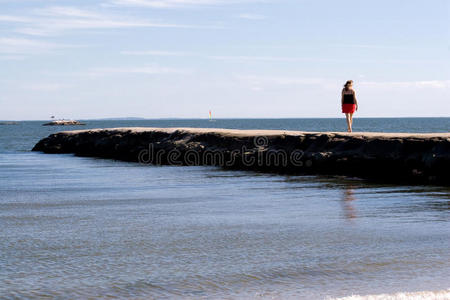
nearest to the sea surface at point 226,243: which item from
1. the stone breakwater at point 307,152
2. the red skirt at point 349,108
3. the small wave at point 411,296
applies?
the small wave at point 411,296

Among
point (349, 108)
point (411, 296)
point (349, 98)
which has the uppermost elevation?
point (349, 98)

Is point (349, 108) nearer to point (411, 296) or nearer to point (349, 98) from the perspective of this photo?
point (349, 98)

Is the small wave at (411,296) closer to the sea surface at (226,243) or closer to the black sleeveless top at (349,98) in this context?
the sea surface at (226,243)

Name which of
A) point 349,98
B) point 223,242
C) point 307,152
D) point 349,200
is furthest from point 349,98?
point 223,242

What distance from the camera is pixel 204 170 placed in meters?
18.4

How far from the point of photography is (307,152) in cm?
1739

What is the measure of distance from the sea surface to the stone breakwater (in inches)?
69.6

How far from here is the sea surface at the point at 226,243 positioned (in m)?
5.27

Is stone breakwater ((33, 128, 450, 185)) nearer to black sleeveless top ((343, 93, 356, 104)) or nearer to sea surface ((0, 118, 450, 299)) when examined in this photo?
black sleeveless top ((343, 93, 356, 104))

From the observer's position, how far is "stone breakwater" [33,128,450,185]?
14.7 metres

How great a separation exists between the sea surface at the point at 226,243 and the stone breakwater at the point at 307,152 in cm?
177

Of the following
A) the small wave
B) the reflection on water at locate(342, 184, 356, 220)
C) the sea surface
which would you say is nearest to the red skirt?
the reflection on water at locate(342, 184, 356, 220)

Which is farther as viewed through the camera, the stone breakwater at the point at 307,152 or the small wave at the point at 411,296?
the stone breakwater at the point at 307,152

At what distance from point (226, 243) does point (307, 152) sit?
10.6 meters
